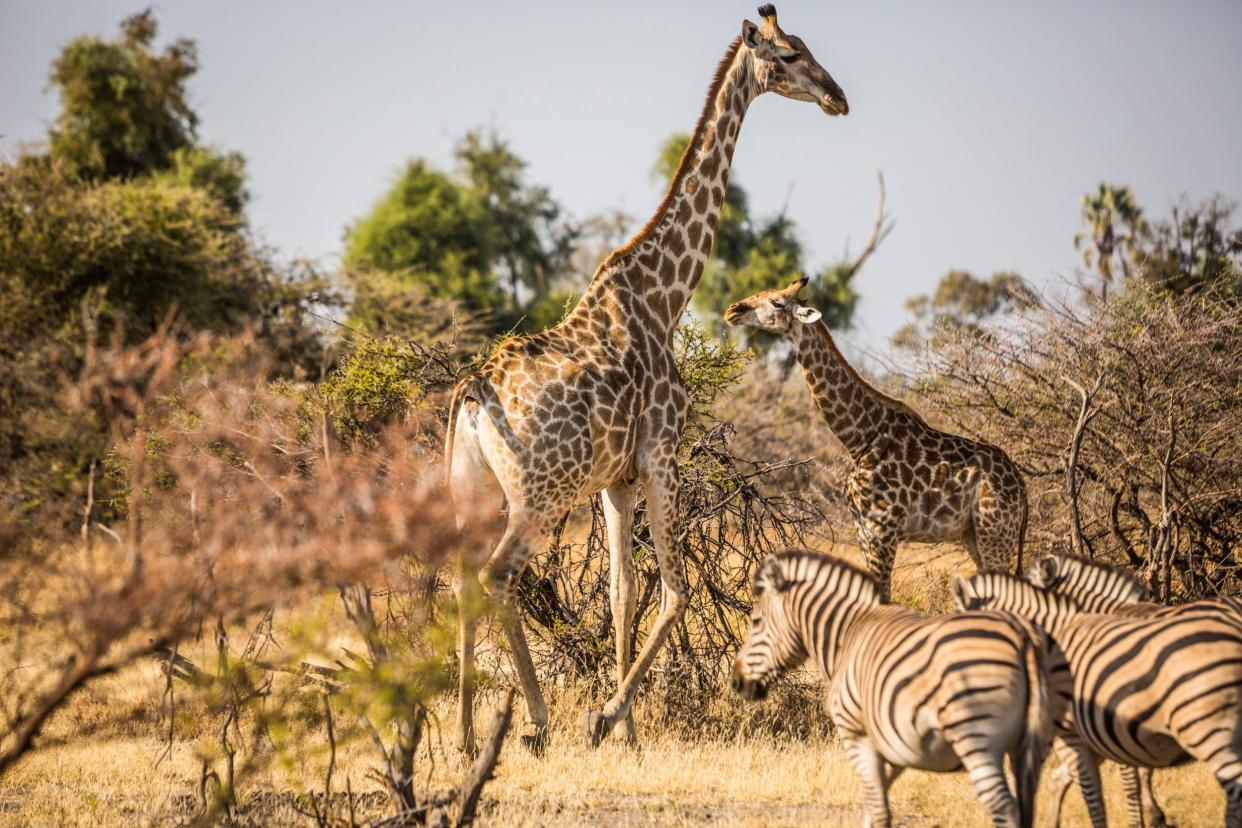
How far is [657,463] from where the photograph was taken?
24.9 ft

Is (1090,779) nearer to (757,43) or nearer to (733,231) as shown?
(757,43)

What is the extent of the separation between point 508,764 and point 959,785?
8.58ft

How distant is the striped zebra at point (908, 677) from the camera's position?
441cm

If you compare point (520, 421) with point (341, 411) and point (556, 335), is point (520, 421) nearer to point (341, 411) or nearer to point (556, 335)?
point (556, 335)

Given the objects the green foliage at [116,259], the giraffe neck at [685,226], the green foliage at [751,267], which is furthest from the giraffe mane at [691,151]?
the green foliage at [751,267]

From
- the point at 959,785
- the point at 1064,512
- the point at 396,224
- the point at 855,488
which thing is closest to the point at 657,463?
the point at 855,488

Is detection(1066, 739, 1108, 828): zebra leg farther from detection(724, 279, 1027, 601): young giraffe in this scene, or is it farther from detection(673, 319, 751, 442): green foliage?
detection(673, 319, 751, 442): green foliage

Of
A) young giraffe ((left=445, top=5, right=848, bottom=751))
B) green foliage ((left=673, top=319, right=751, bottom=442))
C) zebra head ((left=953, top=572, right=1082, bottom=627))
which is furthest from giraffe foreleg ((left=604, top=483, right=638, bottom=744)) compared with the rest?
zebra head ((left=953, top=572, right=1082, bottom=627))

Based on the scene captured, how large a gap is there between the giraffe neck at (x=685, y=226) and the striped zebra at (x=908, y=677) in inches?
111

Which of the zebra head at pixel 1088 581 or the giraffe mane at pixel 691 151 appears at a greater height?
the giraffe mane at pixel 691 151

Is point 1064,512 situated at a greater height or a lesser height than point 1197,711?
greater

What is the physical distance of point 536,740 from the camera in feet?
24.1

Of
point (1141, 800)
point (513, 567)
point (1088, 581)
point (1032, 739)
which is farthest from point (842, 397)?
point (1032, 739)

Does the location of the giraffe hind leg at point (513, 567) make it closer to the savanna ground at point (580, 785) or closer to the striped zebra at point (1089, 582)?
the savanna ground at point (580, 785)
